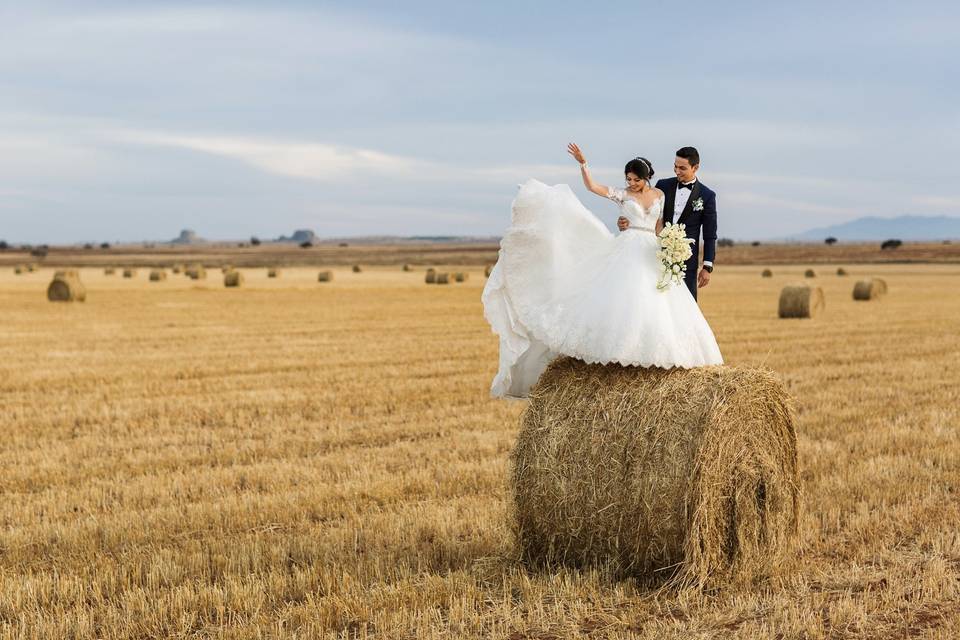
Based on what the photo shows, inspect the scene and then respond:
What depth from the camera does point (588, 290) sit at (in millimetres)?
6648

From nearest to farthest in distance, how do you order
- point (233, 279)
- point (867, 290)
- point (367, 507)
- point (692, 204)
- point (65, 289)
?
1. point (692, 204)
2. point (367, 507)
3. point (65, 289)
4. point (867, 290)
5. point (233, 279)

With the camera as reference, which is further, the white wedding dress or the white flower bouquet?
the white flower bouquet

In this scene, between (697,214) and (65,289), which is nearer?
(697,214)

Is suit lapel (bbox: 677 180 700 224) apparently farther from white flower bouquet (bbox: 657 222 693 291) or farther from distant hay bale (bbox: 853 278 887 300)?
distant hay bale (bbox: 853 278 887 300)

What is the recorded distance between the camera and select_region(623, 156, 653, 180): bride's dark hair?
688 centimetres

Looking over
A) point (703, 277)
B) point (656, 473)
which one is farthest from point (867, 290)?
point (656, 473)

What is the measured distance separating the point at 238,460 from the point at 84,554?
2954 millimetres

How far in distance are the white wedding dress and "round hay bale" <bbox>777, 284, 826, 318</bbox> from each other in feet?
71.0

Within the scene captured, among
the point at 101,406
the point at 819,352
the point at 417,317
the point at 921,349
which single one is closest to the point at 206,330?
the point at 417,317

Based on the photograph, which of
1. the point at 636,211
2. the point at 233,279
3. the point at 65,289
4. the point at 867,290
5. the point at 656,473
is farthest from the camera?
the point at 233,279

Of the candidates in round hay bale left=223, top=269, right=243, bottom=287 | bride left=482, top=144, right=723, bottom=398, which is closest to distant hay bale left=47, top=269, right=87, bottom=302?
round hay bale left=223, top=269, right=243, bottom=287

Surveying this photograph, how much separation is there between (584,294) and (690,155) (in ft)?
5.17

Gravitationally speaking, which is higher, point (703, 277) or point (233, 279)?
point (703, 277)

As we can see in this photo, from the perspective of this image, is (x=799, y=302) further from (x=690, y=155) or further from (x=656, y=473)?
(x=656, y=473)
